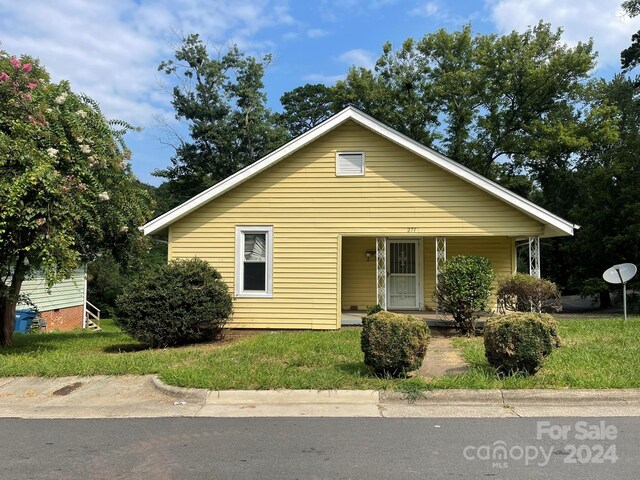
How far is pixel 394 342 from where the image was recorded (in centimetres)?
684

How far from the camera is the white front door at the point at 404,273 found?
48.8 feet

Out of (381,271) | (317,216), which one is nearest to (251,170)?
(317,216)

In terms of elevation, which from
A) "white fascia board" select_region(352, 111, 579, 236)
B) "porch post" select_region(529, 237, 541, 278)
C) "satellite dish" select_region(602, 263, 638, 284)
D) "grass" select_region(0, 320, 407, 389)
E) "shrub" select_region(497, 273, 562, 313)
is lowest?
"grass" select_region(0, 320, 407, 389)

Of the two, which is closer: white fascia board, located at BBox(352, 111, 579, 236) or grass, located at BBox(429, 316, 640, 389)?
grass, located at BBox(429, 316, 640, 389)

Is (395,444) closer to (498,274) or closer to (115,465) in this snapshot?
(115,465)

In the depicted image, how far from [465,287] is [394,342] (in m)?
4.38

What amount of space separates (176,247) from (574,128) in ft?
77.8

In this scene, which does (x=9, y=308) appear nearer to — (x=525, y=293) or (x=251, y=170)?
(x=251, y=170)

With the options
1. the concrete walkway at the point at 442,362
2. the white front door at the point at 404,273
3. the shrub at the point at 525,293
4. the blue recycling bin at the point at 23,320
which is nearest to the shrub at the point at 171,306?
the concrete walkway at the point at 442,362

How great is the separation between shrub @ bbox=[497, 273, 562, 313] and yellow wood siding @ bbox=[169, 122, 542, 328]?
66.4 inches

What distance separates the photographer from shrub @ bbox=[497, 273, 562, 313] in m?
11.0

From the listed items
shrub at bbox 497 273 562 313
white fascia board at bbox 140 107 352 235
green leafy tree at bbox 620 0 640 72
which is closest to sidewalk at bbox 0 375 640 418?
shrub at bbox 497 273 562 313

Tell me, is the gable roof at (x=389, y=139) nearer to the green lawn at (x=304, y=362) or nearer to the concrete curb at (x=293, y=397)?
the green lawn at (x=304, y=362)

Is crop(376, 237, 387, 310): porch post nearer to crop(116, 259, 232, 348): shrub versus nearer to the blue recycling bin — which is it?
crop(116, 259, 232, 348): shrub
